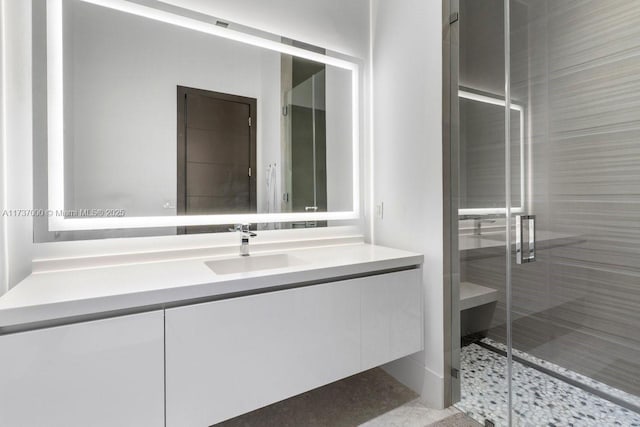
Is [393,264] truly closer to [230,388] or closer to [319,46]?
[230,388]

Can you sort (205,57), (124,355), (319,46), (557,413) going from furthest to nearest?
(319,46) → (205,57) → (557,413) → (124,355)

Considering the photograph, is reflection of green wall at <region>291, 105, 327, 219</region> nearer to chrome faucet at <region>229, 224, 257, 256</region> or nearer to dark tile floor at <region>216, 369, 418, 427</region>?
chrome faucet at <region>229, 224, 257, 256</region>

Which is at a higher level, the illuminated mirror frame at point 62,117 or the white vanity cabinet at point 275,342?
the illuminated mirror frame at point 62,117

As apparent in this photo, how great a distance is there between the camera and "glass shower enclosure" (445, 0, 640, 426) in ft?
4.25

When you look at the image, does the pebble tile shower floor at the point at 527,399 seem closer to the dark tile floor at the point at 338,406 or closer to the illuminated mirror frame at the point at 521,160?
the dark tile floor at the point at 338,406

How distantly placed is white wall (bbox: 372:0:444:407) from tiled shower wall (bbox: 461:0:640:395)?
29 centimetres

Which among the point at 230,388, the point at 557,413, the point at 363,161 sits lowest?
the point at 557,413

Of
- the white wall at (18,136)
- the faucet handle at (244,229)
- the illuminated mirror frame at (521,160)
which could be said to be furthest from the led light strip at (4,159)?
the illuminated mirror frame at (521,160)

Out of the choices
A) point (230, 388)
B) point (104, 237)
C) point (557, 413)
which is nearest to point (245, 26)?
point (104, 237)

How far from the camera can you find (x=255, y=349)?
116cm

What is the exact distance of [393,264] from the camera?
154cm

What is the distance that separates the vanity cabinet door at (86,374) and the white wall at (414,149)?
1311 mm

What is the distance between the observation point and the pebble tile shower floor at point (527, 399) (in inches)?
51.8

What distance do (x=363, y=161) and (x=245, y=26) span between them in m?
1.05
